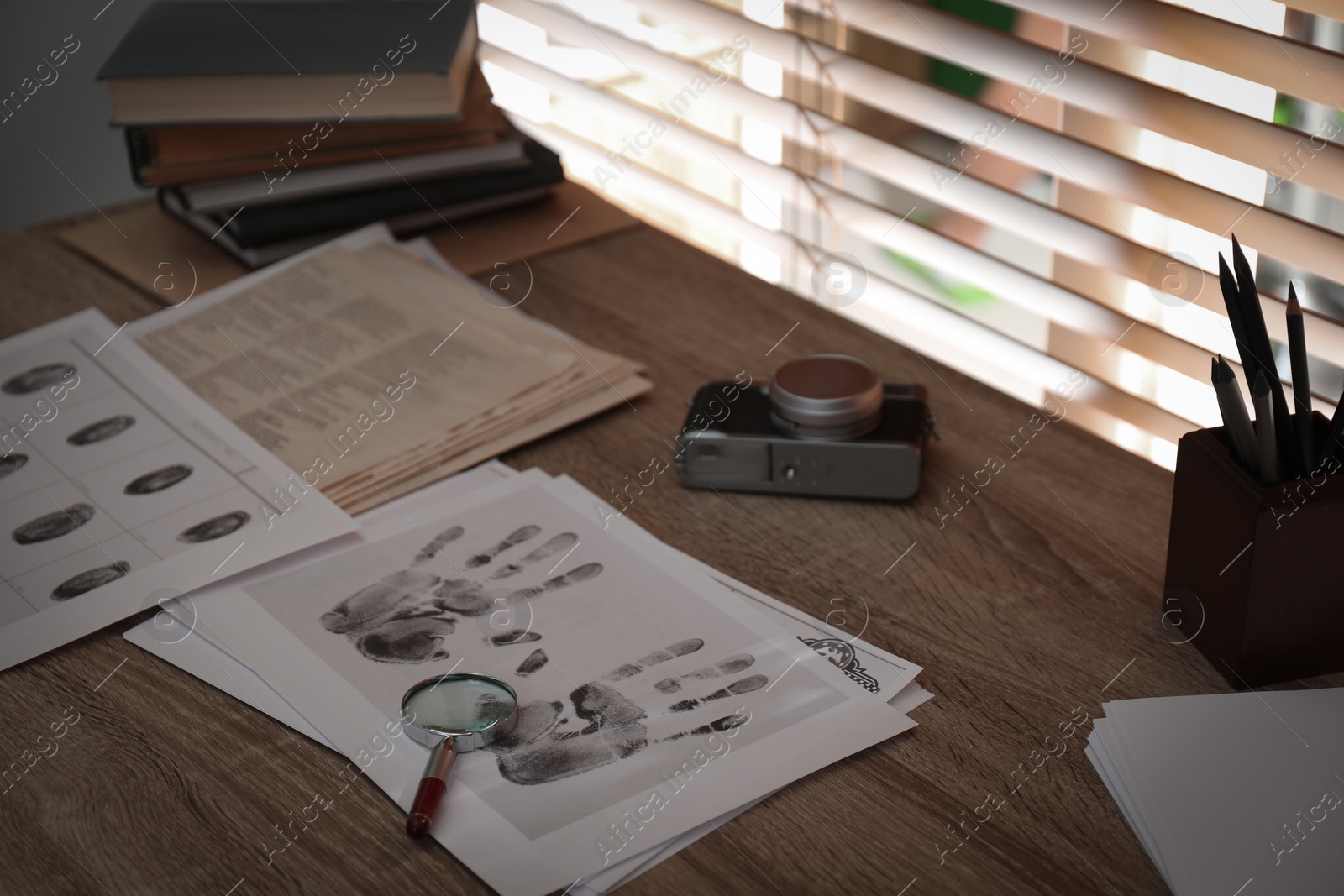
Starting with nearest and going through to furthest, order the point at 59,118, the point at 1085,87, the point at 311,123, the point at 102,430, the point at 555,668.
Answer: the point at 555,668, the point at 102,430, the point at 1085,87, the point at 311,123, the point at 59,118

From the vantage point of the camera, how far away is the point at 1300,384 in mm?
631

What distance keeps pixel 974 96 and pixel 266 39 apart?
0.76 m

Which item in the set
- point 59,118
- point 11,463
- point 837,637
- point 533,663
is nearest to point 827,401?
point 837,637

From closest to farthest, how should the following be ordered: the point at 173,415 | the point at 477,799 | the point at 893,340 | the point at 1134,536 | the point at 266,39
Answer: the point at 477,799 → the point at 1134,536 → the point at 173,415 → the point at 893,340 → the point at 266,39

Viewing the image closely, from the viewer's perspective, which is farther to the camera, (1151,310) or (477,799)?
(1151,310)

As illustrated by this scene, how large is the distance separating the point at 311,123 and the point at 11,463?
0.48 m

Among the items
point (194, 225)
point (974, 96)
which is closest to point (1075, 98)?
point (974, 96)

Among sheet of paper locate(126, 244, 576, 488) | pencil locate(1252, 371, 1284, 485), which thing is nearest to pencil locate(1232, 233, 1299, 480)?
pencil locate(1252, 371, 1284, 485)

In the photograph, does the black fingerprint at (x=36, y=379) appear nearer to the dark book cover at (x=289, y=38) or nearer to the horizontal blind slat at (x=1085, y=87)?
the dark book cover at (x=289, y=38)

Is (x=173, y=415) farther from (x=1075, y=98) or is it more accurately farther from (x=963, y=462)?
(x=1075, y=98)

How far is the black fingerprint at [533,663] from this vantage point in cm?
71

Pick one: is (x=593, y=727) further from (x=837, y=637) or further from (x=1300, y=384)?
(x=1300, y=384)

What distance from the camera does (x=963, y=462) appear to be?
0.90 meters

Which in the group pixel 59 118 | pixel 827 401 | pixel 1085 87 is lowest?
pixel 59 118
